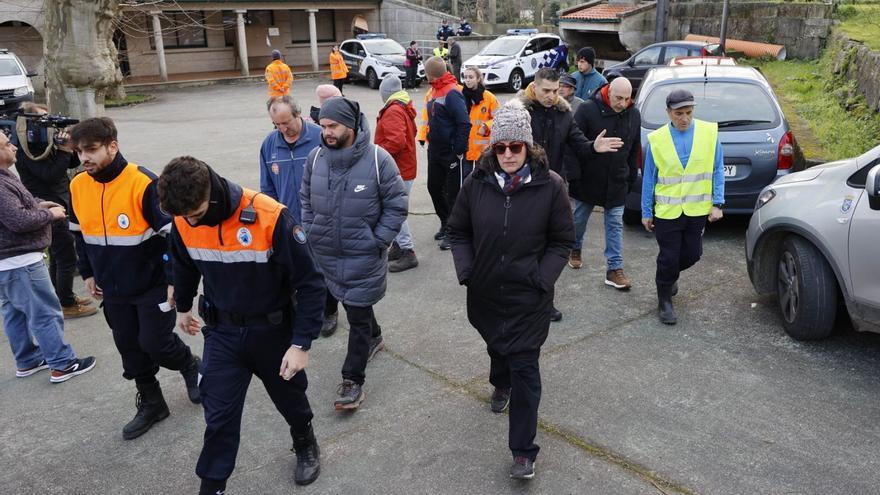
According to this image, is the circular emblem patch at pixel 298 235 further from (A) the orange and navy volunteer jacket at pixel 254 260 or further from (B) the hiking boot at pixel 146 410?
(B) the hiking boot at pixel 146 410

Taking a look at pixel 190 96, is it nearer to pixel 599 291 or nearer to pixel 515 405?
pixel 599 291

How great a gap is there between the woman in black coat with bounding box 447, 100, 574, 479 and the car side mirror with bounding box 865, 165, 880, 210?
207 cm

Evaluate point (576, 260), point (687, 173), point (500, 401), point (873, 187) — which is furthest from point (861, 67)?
point (500, 401)

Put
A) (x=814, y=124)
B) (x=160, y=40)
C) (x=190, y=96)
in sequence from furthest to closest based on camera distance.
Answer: (x=160, y=40) < (x=190, y=96) < (x=814, y=124)

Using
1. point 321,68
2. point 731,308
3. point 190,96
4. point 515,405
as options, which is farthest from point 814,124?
point 321,68

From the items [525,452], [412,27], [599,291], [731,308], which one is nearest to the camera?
Result: [525,452]

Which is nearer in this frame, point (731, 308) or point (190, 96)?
point (731, 308)

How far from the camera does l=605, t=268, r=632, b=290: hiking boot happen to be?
615 cm

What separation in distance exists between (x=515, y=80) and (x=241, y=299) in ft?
63.7

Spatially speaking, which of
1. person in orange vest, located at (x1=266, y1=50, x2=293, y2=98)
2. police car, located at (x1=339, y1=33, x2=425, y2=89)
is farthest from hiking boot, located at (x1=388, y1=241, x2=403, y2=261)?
police car, located at (x1=339, y1=33, x2=425, y2=89)

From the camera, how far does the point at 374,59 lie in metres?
24.3

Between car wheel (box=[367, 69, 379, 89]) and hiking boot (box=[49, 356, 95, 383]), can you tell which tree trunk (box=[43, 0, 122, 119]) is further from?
car wheel (box=[367, 69, 379, 89])

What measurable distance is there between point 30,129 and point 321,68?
2748 centimetres

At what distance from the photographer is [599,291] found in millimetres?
6168
